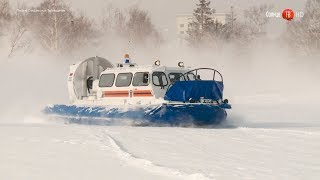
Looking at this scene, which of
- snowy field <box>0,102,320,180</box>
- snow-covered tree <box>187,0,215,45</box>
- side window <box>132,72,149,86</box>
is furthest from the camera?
snow-covered tree <box>187,0,215,45</box>

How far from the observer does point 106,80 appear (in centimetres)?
1506

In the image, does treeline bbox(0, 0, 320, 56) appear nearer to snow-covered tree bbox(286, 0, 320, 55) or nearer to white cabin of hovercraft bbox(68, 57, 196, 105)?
snow-covered tree bbox(286, 0, 320, 55)

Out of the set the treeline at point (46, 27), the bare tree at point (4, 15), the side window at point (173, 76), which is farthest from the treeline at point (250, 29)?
the side window at point (173, 76)

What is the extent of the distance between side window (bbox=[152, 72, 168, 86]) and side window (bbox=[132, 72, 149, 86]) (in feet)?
0.62

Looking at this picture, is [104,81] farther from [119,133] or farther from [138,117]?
[119,133]

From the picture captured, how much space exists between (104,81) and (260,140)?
6205 mm

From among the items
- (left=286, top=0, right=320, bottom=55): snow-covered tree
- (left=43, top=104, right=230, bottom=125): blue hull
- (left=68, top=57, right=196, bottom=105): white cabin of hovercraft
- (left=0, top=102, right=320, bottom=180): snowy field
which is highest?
(left=286, top=0, right=320, bottom=55): snow-covered tree

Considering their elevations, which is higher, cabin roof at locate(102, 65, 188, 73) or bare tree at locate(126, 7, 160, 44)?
bare tree at locate(126, 7, 160, 44)

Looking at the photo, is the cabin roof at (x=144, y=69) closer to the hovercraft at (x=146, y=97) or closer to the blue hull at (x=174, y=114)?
the hovercraft at (x=146, y=97)

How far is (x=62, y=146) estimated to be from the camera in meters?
8.53

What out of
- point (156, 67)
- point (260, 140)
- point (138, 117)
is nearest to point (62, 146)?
point (260, 140)

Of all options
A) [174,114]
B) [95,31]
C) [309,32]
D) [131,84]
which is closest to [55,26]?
[95,31]

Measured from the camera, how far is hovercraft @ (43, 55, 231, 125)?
13125mm

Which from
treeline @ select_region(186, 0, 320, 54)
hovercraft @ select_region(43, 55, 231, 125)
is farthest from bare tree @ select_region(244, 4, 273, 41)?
hovercraft @ select_region(43, 55, 231, 125)
